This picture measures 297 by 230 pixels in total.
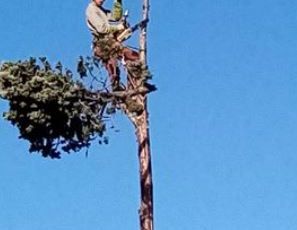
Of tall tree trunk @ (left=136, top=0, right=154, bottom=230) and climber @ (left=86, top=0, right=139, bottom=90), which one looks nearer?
tall tree trunk @ (left=136, top=0, right=154, bottom=230)

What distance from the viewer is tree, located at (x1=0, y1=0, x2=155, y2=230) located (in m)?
25.5

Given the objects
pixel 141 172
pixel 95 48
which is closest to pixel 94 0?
pixel 95 48

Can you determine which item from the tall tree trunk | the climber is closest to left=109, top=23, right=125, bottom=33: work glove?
the climber

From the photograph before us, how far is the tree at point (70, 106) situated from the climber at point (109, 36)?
18 centimetres

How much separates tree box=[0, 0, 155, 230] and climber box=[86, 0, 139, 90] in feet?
0.61

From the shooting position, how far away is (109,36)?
26469 millimetres

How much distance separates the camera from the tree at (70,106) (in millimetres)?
25531

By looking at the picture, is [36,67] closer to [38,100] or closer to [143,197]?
[38,100]

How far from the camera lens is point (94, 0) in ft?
88.1

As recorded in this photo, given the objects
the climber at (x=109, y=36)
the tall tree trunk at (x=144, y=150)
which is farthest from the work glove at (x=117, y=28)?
the tall tree trunk at (x=144, y=150)

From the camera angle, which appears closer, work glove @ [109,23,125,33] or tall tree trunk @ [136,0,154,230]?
tall tree trunk @ [136,0,154,230]

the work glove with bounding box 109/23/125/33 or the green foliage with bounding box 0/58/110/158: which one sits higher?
the work glove with bounding box 109/23/125/33

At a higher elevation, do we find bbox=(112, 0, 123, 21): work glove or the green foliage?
bbox=(112, 0, 123, 21): work glove

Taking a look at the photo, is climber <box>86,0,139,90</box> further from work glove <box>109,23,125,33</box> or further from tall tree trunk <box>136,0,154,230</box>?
tall tree trunk <box>136,0,154,230</box>
